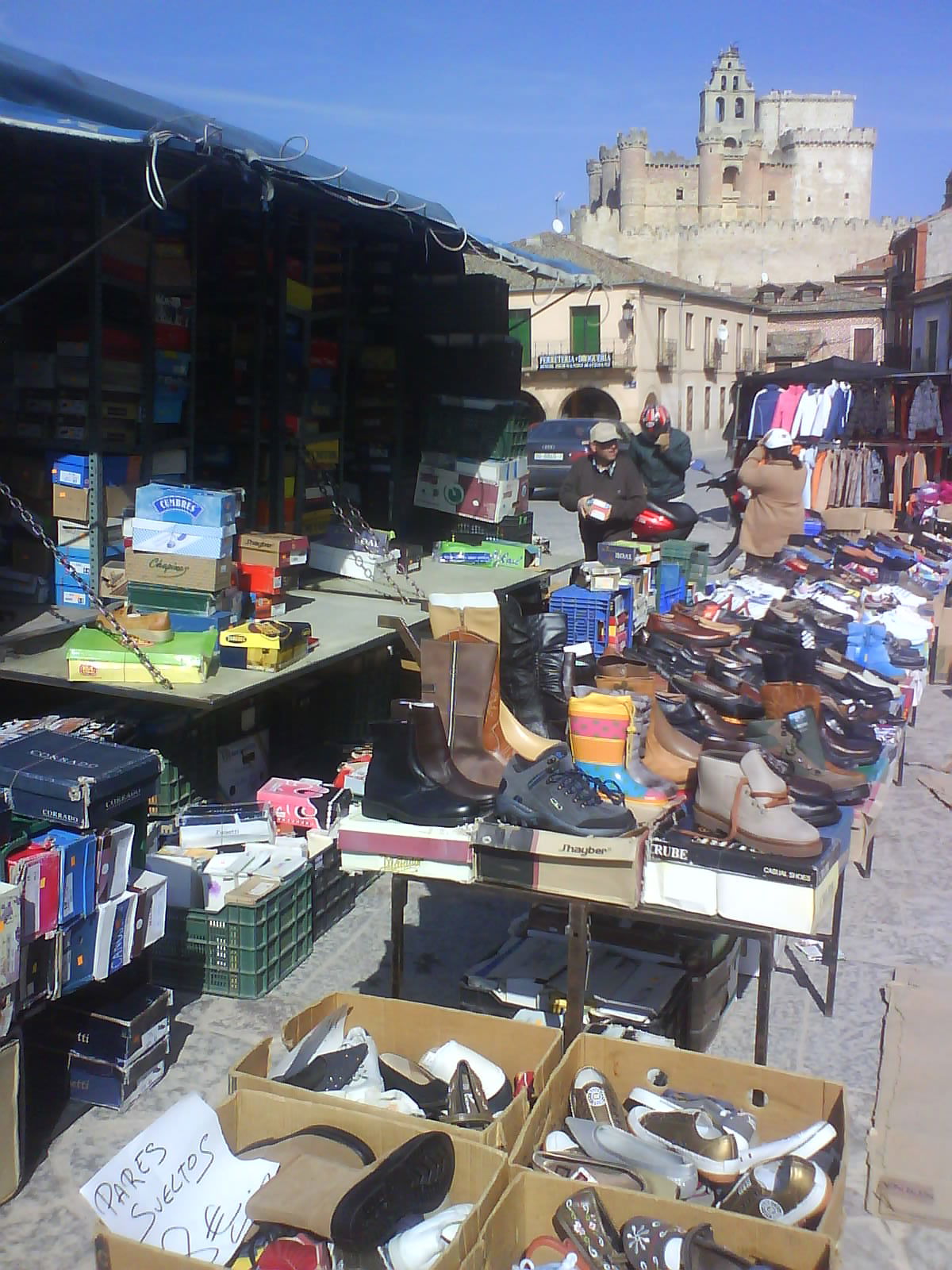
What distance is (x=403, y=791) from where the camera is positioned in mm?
3564

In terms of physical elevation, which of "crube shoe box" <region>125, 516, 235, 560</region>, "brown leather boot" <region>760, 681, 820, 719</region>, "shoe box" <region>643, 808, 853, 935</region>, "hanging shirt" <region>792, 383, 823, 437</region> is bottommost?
"shoe box" <region>643, 808, 853, 935</region>

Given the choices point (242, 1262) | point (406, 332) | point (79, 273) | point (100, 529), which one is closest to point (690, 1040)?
point (242, 1262)

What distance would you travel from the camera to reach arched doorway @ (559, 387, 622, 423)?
36.2 m

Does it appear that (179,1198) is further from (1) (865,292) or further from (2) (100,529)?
(1) (865,292)

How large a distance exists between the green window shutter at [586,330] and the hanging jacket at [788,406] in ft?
67.9

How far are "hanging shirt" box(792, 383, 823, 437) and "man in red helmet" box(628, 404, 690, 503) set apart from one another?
20.4 feet

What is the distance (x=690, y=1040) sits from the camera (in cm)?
380

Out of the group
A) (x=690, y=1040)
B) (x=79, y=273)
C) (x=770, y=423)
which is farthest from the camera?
A: (x=770, y=423)

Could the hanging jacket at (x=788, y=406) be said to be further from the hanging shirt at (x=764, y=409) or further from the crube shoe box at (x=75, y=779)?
the crube shoe box at (x=75, y=779)

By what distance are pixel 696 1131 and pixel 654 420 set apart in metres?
6.94

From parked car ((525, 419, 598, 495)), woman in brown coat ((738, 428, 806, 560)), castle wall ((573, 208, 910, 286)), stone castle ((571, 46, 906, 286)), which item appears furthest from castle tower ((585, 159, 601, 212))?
woman in brown coat ((738, 428, 806, 560))

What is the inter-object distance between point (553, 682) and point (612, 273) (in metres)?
30.6

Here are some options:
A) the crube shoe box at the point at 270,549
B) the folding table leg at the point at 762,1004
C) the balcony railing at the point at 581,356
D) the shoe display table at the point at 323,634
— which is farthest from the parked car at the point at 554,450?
the folding table leg at the point at 762,1004

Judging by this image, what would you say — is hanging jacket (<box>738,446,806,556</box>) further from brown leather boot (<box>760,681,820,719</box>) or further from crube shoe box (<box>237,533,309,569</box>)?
crube shoe box (<box>237,533,309,569</box>)
